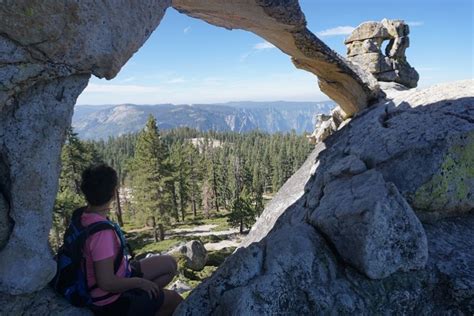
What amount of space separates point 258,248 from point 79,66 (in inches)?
166

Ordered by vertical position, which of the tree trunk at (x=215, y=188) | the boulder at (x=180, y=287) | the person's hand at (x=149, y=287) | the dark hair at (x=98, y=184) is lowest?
the tree trunk at (x=215, y=188)

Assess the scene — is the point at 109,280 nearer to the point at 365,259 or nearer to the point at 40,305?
the point at 40,305

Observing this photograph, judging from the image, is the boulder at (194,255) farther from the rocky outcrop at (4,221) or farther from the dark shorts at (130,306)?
the rocky outcrop at (4,221)

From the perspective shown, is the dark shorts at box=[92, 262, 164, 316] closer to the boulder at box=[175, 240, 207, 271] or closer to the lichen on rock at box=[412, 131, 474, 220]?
the lichen on rock at box=[412, 131, 474, 220]

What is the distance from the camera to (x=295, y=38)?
35.1 ft

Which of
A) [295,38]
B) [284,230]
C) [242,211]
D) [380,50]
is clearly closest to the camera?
[284,230]

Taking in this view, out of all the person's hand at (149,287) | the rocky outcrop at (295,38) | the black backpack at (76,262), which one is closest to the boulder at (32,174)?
the black backpack at (76,262)

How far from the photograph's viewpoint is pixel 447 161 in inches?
313

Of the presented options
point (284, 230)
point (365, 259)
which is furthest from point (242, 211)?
point (365, 259)

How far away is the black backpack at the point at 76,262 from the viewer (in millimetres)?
5244

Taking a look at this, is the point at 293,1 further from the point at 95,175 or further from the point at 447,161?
the point at 95,175

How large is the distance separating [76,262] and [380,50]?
16.6 metres

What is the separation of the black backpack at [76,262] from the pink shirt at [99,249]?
6 cm

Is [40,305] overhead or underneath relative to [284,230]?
underneath
